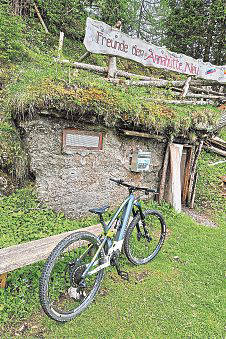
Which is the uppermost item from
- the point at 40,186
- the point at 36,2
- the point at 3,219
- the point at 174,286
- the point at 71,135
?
the point at 36,2

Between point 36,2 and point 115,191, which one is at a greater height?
point 36,2

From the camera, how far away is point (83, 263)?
7.98ft

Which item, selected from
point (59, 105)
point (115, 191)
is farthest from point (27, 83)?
point (115, 191)

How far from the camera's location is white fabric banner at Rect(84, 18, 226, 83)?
444 cm

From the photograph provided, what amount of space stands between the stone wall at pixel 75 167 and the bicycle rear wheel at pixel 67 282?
4.47 feet

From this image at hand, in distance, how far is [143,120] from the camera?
4688 mm

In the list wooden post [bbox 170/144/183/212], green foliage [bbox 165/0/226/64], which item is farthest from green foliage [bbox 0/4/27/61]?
green foliage [bbox 165/0/226/64]

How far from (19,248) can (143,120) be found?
3313 mm

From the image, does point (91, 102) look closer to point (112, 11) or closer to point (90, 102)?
point (90, 102)

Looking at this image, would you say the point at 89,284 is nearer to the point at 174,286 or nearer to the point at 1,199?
the point at 174,286

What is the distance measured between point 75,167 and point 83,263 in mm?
2006

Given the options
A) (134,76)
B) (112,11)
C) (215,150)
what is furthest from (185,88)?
(112,11)

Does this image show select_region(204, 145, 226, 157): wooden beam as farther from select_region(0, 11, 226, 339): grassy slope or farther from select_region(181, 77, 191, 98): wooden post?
select_region(0, 11, 226, 339): grassy slope

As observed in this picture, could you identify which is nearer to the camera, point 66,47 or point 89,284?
point 89,284
